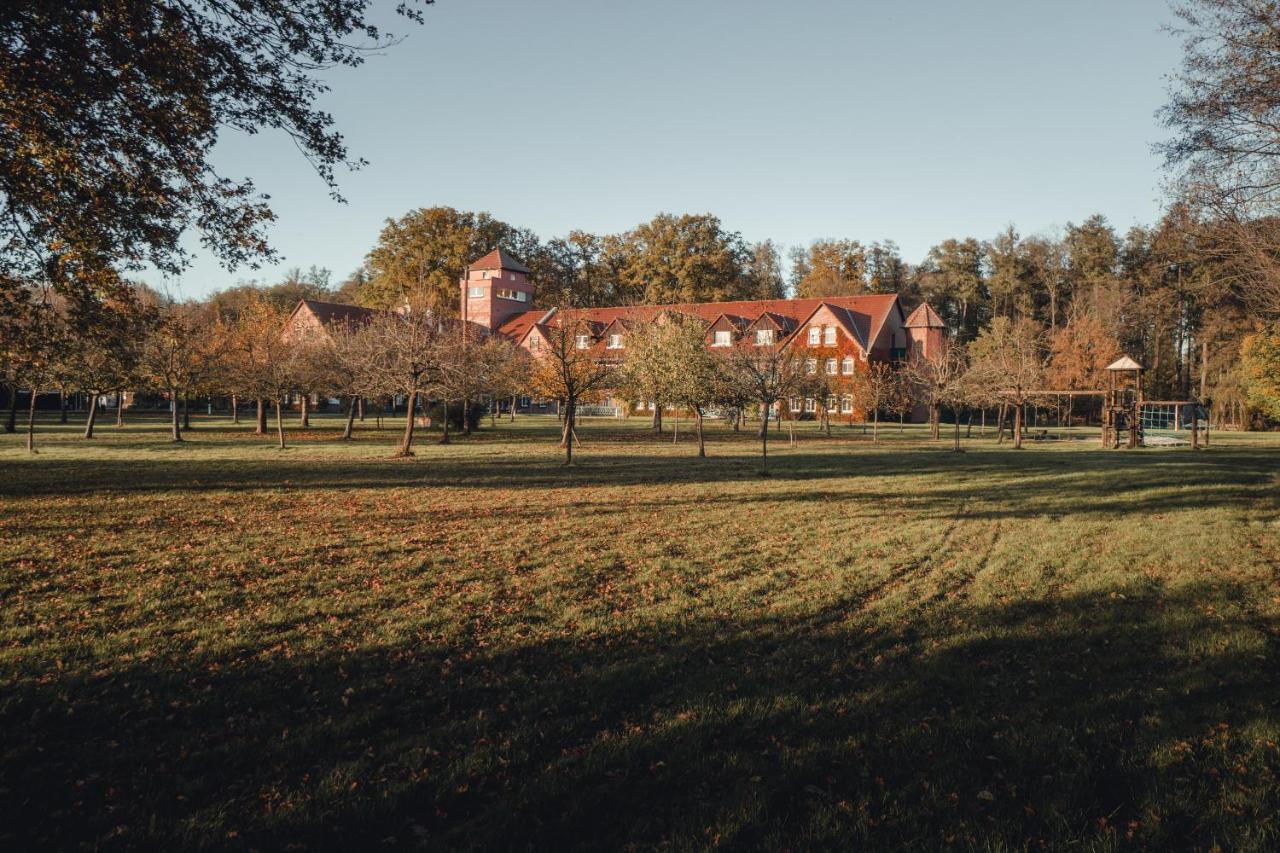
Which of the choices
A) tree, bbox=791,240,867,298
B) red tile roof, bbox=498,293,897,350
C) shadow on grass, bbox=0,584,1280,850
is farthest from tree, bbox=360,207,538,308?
shadow on grass, bbox=0,584,1280,850

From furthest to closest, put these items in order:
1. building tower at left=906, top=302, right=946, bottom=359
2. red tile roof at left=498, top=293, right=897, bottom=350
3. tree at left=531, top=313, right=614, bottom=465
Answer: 1. building tower at left=906, top=302, right=946, bottom=359
2. red tile roof at left=498, top=293, right=897, bottom=350
3. tree at left=531, top=313, right=614, bottom=465

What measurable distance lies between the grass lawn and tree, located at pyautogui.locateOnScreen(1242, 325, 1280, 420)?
30301mm

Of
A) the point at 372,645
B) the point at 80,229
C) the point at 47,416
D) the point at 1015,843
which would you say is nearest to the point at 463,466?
the point at 80,229

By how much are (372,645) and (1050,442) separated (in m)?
40.0

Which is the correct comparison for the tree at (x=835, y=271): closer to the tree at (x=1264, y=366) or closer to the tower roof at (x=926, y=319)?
the tower roof at (x=926, y=319)

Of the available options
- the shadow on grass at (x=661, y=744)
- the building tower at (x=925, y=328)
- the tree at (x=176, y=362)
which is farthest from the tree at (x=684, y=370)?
the building tower at (x=925, y=328)

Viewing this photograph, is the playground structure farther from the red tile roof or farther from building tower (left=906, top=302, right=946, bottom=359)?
the red tile roof

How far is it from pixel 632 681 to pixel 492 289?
231ft

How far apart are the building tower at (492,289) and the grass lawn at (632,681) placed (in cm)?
6082

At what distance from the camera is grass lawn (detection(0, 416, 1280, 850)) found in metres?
3.85

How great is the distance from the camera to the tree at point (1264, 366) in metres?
34.9

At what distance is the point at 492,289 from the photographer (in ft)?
238

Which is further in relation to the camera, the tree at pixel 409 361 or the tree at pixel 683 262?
the tree at pixel 683 262

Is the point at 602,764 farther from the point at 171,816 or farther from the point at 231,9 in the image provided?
the point at 231,9
